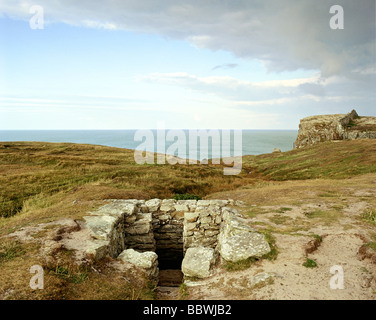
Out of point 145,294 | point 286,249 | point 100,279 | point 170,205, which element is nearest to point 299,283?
point 286,249

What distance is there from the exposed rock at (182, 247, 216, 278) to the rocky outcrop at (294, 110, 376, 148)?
5784 cm

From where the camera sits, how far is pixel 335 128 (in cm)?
5822

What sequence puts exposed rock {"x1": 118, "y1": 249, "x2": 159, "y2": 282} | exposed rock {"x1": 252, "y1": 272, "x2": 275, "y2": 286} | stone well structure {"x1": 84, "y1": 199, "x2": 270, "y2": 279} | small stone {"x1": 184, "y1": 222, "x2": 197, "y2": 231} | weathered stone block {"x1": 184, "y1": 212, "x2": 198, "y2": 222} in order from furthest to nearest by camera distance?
weathered stone block {"x1": 184, "y1": 212, "x2": 198, "y2": 222} → small stone {"x1": 184, "y1": 222, "x2": 197, "y2": 231} → exposed rock {"x1": 118, "y1": 249, "x2": 159, "y2": 282} → stone well structure {"x1": 84, "y1": 199, "x2": 270, "y2": 279} → exposed rock {"x1": 252, "y1": 272, "x2": 275, "y2": 286}

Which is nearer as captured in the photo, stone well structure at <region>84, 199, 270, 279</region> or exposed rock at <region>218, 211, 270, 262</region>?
exposed rock at <region>218, 211, 270, 262</region>

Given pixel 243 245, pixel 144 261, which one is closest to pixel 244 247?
pixel 243 245

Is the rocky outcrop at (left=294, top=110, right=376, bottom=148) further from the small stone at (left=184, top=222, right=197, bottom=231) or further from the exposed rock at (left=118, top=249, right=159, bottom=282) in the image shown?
the exposed rock at (left=118, top=249, right=159, bottom=282)

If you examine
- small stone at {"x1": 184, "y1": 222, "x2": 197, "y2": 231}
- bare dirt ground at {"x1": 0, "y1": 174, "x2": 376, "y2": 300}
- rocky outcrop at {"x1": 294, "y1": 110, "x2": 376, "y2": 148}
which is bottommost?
small stone at {"x1": 184, "y1": 222, "x2": 197, "y2": 231}

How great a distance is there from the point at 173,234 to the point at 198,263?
639 centimetres

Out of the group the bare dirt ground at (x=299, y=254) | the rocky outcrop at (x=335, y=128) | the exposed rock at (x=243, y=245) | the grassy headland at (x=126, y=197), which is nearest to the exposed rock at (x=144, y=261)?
the bare dirt ground at (x=299, y=254)

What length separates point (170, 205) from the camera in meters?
14.9

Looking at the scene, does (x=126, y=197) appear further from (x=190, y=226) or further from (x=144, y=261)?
(x=144, y=261)

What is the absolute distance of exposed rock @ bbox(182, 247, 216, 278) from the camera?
25.4 ft

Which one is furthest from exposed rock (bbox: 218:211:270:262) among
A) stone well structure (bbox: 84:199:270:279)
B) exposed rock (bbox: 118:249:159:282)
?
exposed rock (bbox: 118:249:159:282)

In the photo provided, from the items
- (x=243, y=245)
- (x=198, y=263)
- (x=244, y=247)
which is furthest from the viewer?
(x=243, y=245)
